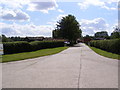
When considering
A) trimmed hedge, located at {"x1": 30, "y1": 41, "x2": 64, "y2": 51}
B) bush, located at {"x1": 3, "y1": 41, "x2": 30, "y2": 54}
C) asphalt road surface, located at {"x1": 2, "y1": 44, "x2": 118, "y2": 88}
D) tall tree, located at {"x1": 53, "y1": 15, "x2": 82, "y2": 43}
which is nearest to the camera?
asphalt road surface, located at {"x1": 2, "y1": 44, "x2": 118, "y2": 88}

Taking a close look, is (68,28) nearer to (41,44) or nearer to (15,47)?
(41,44)

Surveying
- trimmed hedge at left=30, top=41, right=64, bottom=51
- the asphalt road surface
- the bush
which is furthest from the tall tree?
the asphalt road surface

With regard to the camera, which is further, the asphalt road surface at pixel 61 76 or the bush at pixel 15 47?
the bush at pixel 15 47

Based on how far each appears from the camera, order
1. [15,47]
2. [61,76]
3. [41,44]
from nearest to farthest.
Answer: [61,76], [15,47], [41,44]

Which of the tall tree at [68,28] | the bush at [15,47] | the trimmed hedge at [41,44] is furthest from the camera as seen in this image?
the tall tree at [68,28]

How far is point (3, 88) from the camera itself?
604cm

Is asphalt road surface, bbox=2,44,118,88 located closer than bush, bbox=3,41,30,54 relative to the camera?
Yes

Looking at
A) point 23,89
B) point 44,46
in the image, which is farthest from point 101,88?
point 44,46

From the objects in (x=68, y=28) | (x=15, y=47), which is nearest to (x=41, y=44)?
(x=15, y=47)

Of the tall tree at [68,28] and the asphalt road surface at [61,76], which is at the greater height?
the tall tree at [68,28]

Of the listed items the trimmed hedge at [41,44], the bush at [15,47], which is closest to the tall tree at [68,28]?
the trimmed hedge at [41,44]

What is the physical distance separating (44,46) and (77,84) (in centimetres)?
3715

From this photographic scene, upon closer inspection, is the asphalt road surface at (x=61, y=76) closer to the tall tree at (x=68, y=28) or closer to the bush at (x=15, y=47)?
the bush at (x=15, y=47)

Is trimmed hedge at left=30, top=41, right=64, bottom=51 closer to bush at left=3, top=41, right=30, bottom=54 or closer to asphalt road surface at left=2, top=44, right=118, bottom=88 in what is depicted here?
bush at left=3, top=41, right=30, bottom=54
